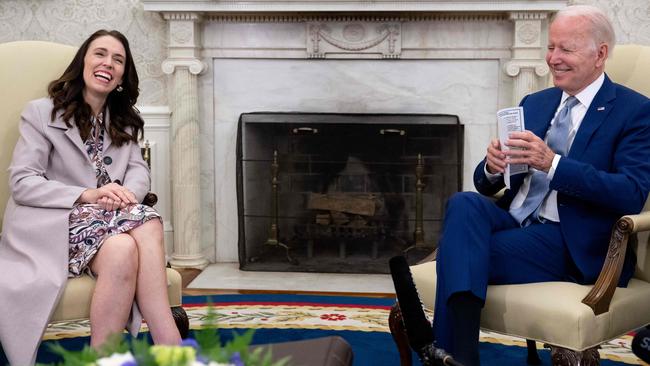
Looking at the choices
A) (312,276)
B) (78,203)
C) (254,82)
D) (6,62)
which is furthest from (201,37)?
(78,203)

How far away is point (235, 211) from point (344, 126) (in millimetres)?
775

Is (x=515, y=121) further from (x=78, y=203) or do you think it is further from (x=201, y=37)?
(x=201, y=37)

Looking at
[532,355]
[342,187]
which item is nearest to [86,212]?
[532,355]

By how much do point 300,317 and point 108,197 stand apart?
1.23 meters

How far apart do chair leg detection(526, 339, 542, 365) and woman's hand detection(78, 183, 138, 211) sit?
4.61 ft

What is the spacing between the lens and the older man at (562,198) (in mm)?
2166

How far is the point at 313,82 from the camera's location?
4410 mm

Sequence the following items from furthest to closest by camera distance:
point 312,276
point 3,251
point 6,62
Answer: point 312,276, point 6,62, point 3,251

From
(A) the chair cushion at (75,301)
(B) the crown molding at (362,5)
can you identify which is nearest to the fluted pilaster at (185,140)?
(B) the crown molding at (362,5)

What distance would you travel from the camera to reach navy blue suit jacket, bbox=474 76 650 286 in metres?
2.17

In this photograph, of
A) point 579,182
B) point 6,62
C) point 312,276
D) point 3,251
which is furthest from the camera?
point 312,276

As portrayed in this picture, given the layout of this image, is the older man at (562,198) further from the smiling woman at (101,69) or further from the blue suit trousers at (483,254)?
the smiling woman at (101,69)

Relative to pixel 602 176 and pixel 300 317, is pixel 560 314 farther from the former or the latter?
pixel 300 317

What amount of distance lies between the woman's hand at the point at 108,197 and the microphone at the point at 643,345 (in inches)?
68.1
